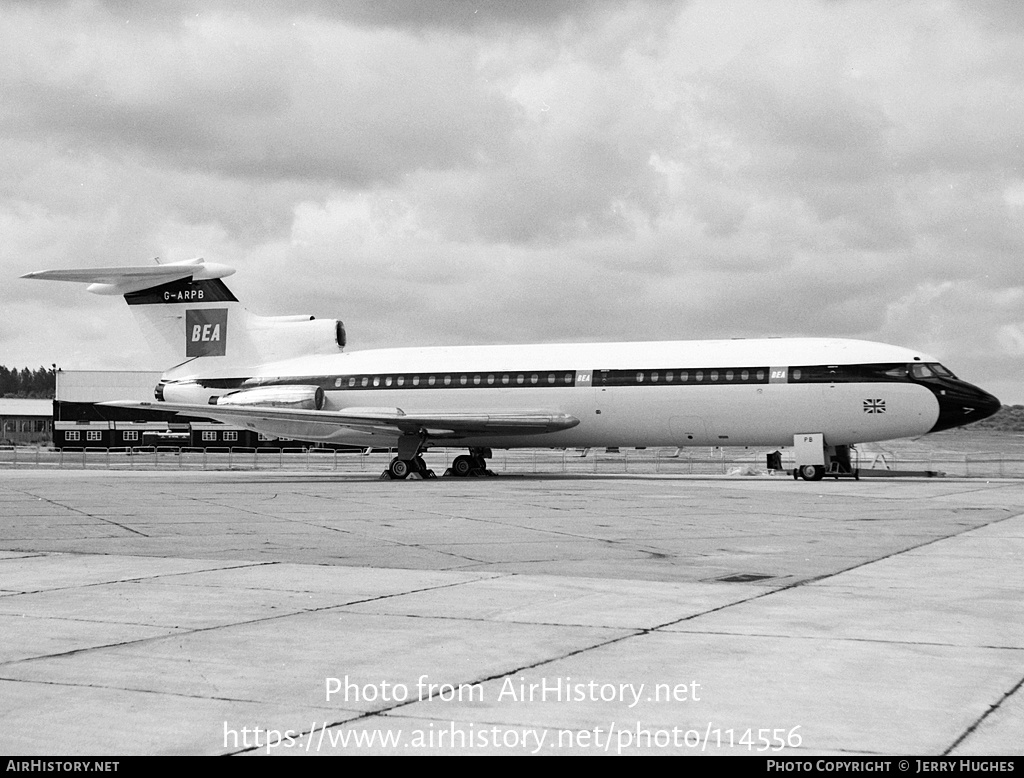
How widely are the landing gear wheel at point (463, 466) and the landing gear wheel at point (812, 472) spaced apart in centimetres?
1157

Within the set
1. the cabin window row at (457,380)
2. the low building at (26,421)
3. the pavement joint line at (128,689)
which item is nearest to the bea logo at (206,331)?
the cabin window row at (457,380)

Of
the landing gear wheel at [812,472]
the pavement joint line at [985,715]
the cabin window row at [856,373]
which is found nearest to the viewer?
the pavement joint line at [985,715]

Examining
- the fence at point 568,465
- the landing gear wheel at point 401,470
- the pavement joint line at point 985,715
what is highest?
the landing gear wheel at point 401,470

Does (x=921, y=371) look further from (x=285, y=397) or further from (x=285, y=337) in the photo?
(x=285, y=337)

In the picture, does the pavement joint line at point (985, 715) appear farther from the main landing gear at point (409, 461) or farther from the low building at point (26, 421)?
the low building at point (26, 421)

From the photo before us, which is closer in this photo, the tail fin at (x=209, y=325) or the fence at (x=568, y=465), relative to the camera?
the tail fin at (x=209, y=325)

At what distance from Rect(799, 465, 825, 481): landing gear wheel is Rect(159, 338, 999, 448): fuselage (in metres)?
0.85

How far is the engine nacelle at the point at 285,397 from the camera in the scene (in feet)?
116

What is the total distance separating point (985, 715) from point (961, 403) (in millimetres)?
26693

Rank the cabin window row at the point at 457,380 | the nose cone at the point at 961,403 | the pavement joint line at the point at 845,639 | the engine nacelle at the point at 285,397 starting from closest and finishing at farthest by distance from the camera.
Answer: the pavement joint line at the point at 845,639
the nose cone at the point at 961,403
the cabin window row at the point at 457,380
the engine nacelle at the point at 285,397

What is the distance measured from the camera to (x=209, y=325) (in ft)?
123

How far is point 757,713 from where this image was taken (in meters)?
5.34
